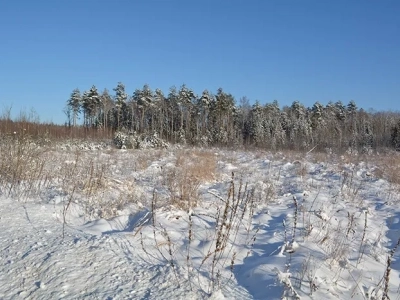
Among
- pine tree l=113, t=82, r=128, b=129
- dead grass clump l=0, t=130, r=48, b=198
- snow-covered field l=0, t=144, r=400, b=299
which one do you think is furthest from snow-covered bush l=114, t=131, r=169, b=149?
pine tree l=113, t=82, r=128, b=129

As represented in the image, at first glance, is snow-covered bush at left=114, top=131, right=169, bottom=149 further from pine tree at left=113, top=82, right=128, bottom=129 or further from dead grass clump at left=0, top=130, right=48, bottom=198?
pine tree at left=113, top=82, right=128, bottom=129

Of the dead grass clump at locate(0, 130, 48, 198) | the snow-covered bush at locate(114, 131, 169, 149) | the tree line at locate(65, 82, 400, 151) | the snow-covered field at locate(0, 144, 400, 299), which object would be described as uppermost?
the tree line at locate(65, 82, 400, 151)

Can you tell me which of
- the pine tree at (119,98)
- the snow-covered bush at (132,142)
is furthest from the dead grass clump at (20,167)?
the pine tree at (119,98)


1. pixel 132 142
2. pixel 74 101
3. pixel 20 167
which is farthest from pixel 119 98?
pixel 20 167

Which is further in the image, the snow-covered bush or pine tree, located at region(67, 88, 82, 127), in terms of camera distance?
pine tree, located at region(67, 88, 82, 127)

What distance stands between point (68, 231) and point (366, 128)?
60.1m

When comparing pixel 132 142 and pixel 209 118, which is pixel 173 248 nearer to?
pixel 132 142

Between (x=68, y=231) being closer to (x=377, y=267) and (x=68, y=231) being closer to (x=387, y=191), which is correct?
(x=377, y=267)

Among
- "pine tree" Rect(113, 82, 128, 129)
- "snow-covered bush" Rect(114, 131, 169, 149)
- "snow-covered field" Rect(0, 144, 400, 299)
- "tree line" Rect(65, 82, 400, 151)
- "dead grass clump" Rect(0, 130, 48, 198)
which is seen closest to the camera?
"snow-covered field" Rect(0, 144, 400, 299)

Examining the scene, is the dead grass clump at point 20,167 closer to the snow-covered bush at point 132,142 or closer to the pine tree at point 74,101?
the snow-covered bush at point 132,142

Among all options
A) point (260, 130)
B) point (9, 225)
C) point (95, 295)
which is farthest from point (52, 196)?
point (260, 130)

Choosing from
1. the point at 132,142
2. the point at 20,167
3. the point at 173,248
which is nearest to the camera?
the point at 173,248

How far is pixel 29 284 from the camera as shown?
7.26 feet

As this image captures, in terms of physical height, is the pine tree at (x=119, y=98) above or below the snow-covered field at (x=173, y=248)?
above
